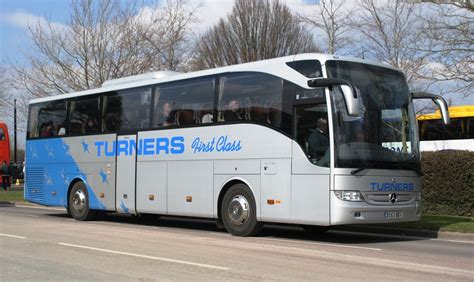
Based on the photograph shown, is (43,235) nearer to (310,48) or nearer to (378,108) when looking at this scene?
(378,108)

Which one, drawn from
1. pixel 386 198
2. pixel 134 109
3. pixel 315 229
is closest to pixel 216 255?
pixel 386 198

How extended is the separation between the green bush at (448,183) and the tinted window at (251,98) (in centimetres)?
775

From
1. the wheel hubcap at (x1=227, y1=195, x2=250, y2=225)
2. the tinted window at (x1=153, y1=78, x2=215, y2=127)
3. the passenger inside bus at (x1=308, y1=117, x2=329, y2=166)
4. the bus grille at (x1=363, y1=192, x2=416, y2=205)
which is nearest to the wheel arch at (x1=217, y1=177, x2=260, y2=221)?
the wheel hubcap at (x1=227, y1=195, x2=250, y2=225)

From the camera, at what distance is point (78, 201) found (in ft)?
57.1

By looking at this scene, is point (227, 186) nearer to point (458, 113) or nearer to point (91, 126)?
point (91, 126)

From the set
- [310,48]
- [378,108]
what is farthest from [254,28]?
[378,108]

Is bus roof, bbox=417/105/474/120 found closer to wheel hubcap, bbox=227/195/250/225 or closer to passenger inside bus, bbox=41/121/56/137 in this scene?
wheel hubcap, bbox=227/195/250/225

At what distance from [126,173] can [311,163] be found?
6288 mm

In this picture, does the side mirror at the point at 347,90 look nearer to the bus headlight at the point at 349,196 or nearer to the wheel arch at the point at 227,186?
the bus headlight at the point at 349,196

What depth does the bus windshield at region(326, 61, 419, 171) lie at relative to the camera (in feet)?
37.1

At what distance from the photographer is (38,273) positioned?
323 inches

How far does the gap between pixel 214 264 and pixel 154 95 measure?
734cm

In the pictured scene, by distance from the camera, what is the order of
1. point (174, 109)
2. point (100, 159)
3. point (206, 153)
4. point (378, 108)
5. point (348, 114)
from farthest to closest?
point (100, 159)
point (174, 109)
point (206, 153)
point (378, 108)
point (348, 114)

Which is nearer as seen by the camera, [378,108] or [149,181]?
[378,108]
